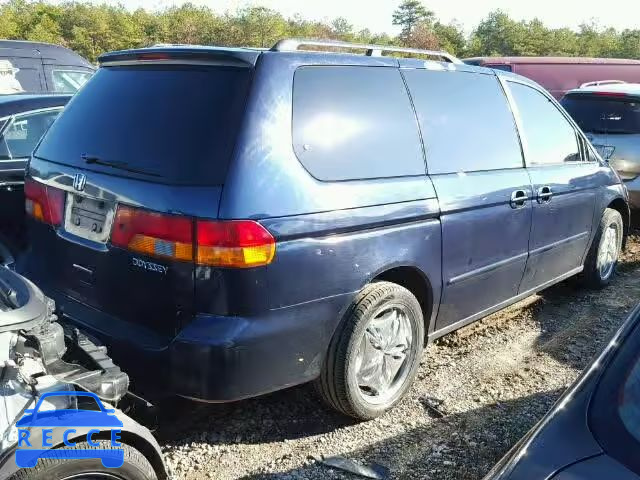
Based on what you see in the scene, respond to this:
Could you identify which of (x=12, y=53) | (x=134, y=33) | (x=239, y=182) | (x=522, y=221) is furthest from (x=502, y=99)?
(x=134, y=33)

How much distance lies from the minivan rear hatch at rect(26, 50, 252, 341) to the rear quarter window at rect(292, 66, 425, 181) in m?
0.31

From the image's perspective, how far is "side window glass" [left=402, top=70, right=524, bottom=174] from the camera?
339cm

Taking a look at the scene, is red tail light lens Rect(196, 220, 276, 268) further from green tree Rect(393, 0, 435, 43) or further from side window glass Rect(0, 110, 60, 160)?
green tree Rect(393, 0, 435, 43)

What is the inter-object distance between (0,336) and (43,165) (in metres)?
1.43

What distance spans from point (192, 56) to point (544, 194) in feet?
8.18

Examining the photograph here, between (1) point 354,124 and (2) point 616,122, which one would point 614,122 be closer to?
(2) point 616,122

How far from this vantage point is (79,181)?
284cm

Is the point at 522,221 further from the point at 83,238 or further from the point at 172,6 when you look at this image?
the point at 172,6

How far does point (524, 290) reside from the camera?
4.21 metres

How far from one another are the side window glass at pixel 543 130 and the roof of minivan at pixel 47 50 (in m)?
6.70

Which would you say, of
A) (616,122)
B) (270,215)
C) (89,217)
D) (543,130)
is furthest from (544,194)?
(616,122)

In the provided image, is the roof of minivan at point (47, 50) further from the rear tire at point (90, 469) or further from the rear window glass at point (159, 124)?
the rear tire at point (90, 469)

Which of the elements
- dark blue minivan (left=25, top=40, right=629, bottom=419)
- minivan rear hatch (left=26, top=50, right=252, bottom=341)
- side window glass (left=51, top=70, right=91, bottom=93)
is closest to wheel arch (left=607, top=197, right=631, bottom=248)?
dark blue minivan (left=25, top=40, right=629, bottom=419)

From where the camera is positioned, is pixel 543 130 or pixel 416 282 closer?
pixel 416 282
